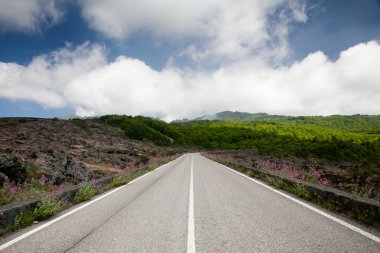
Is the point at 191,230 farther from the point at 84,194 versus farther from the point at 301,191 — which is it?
the point at 301,191

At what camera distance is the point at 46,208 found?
7074mm

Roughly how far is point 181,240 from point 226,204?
3.80m

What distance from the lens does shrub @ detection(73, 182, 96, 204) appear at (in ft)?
30.2

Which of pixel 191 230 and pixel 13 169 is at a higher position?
pixel 13 169

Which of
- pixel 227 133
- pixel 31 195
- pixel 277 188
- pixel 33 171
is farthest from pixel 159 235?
pixel 227 133

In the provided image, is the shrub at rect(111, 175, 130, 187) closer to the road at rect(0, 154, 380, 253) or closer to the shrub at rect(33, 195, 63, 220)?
the road at rect(0, 154, 380, 253)

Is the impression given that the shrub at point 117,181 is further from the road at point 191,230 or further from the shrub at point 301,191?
the shrub at point 301,191

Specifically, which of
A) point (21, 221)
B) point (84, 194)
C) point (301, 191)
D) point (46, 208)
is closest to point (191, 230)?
point (21, 221)

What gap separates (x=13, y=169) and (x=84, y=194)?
399 cm

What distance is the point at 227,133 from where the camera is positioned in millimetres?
168375

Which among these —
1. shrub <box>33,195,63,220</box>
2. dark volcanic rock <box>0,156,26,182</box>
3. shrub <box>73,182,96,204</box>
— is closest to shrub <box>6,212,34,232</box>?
shrub <box>33,195,63,220</box>

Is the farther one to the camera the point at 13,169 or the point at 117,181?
the point at 117,181

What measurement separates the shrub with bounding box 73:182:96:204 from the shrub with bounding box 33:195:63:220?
138 centimetres

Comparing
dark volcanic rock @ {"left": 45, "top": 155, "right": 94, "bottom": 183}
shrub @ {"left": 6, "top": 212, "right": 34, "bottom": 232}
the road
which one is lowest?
the road
